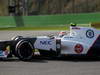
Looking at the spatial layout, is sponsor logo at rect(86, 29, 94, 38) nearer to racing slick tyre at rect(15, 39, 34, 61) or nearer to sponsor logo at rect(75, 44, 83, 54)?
sponsor logo at rect(75, 44, 83, 54)

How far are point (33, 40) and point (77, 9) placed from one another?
45.3m

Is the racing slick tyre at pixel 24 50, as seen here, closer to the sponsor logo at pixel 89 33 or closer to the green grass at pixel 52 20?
the sponsor logo at pixel 89 33

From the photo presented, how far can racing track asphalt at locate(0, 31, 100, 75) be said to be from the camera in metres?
8.23

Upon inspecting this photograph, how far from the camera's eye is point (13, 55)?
37.0 feet

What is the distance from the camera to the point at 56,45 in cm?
1063

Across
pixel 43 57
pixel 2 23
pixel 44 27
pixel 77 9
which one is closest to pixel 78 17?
pixel 44 27

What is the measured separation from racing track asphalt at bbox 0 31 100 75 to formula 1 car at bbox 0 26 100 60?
9.9 inches

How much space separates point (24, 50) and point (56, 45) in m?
1.00
